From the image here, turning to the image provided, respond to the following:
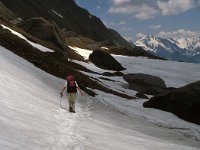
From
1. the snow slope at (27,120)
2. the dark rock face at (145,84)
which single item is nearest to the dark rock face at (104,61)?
the dark rock face at (145,84)

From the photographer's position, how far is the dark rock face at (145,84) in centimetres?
4969

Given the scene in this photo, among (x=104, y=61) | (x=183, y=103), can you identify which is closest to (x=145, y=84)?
(x=104, y=61)

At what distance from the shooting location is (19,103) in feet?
56.5

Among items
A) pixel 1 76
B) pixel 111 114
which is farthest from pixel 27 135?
pixel 111 114

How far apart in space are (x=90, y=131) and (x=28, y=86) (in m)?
7.30

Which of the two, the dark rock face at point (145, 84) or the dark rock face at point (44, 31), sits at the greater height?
the dark rock face at point (44, 31)

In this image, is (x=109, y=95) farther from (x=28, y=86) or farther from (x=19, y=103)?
(x=19, y=103)

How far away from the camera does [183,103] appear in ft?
103

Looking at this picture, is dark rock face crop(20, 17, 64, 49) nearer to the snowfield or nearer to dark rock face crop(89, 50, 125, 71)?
dark rock face crop(89, 50, 125, 71)

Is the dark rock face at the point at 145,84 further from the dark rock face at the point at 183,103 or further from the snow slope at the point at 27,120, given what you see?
the snow slope at the point at 27,120

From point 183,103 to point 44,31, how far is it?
124ft

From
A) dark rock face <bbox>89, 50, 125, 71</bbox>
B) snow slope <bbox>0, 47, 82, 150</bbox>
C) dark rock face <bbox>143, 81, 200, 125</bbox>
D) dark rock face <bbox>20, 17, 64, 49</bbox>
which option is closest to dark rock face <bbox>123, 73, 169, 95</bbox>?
dark rock face <bbox>89, 50, 125, 71</bbox>

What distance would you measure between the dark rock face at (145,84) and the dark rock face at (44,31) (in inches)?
Answer: 570

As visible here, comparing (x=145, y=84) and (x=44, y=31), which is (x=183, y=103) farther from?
(x=44, y=31)
